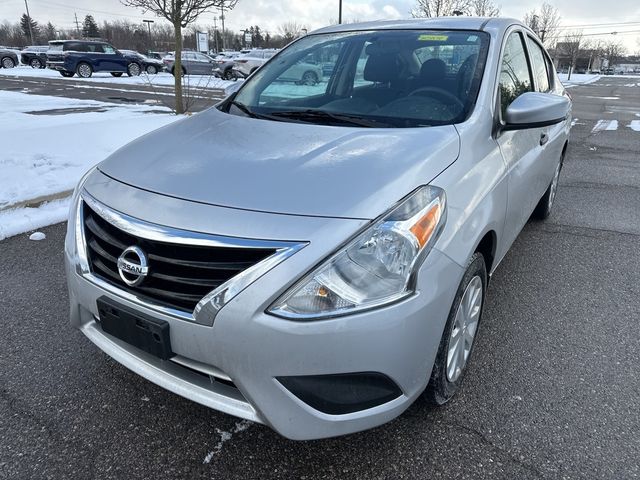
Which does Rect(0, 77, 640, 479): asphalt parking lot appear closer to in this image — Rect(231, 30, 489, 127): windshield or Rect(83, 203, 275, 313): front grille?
Rect(83, 203, 275, 313): front grille

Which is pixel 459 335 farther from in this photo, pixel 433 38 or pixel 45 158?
pixel 45 158

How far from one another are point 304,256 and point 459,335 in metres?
0.95

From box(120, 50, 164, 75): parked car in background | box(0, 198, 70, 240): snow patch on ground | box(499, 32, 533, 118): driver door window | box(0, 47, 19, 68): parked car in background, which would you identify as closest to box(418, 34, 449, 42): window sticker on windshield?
box(499, 32, 533, 118): driver door window

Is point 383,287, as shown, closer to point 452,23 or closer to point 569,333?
point 569,333

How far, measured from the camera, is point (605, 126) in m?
11.7

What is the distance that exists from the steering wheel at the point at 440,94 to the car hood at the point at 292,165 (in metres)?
0.32

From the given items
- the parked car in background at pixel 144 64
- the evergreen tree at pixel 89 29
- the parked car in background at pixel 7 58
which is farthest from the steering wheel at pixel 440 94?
the evergreen tree at pixel 89 29

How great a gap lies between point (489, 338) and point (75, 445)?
2106 millimetres

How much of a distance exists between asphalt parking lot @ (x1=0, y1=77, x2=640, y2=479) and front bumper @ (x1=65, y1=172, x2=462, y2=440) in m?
0.35

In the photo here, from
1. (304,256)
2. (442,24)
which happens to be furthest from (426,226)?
(442,24)

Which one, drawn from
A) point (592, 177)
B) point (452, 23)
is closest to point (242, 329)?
point (452, 23)

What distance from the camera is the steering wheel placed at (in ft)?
8.11

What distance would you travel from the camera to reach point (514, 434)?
6.70 ft

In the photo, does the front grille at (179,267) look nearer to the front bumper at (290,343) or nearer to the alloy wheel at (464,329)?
the front bumper at (290,343)
